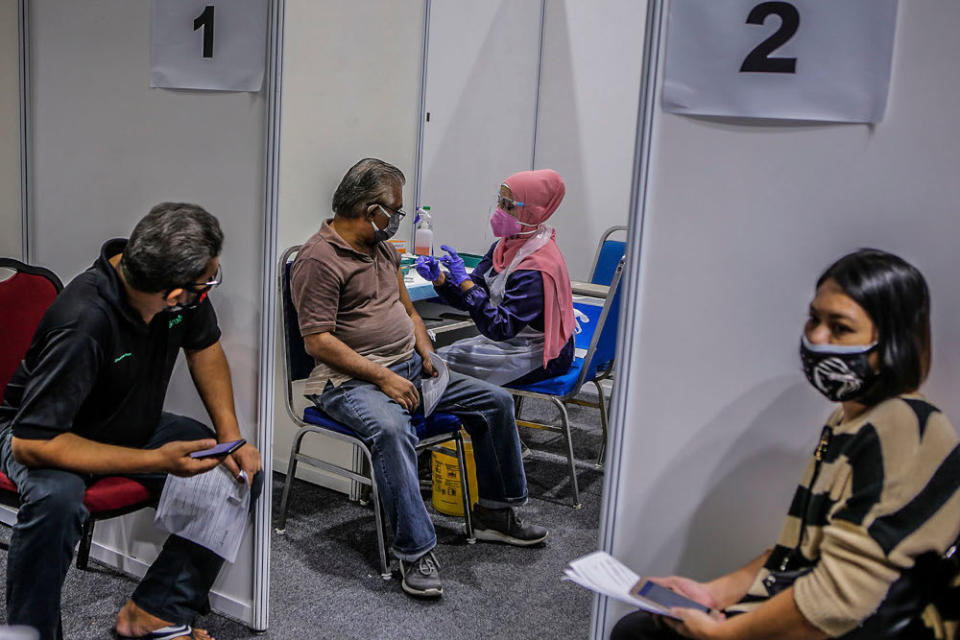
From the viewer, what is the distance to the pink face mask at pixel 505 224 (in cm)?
297

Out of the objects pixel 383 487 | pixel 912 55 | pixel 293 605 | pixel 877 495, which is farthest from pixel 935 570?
pixel 293 605

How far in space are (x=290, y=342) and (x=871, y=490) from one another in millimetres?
1796

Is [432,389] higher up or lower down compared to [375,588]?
higher up

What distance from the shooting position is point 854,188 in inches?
52.4

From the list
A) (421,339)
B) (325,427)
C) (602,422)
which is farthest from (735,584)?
(602,422)

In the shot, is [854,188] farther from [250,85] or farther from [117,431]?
[117,431]

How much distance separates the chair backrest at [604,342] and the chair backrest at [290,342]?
38.2 inches

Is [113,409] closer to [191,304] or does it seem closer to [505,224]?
[191,304]

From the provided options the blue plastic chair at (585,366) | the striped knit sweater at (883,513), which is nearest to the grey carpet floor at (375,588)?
the blue plastic chair at (585,366)

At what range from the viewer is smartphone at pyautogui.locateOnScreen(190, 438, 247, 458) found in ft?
5.96

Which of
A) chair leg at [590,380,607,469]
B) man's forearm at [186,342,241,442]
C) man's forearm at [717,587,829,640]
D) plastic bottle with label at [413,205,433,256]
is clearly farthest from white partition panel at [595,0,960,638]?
plastic bottle with label at [413,205,433,256]

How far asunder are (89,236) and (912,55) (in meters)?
2.00

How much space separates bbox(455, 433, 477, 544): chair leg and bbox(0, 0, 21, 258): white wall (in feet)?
4.63

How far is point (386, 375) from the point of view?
8.03ft
